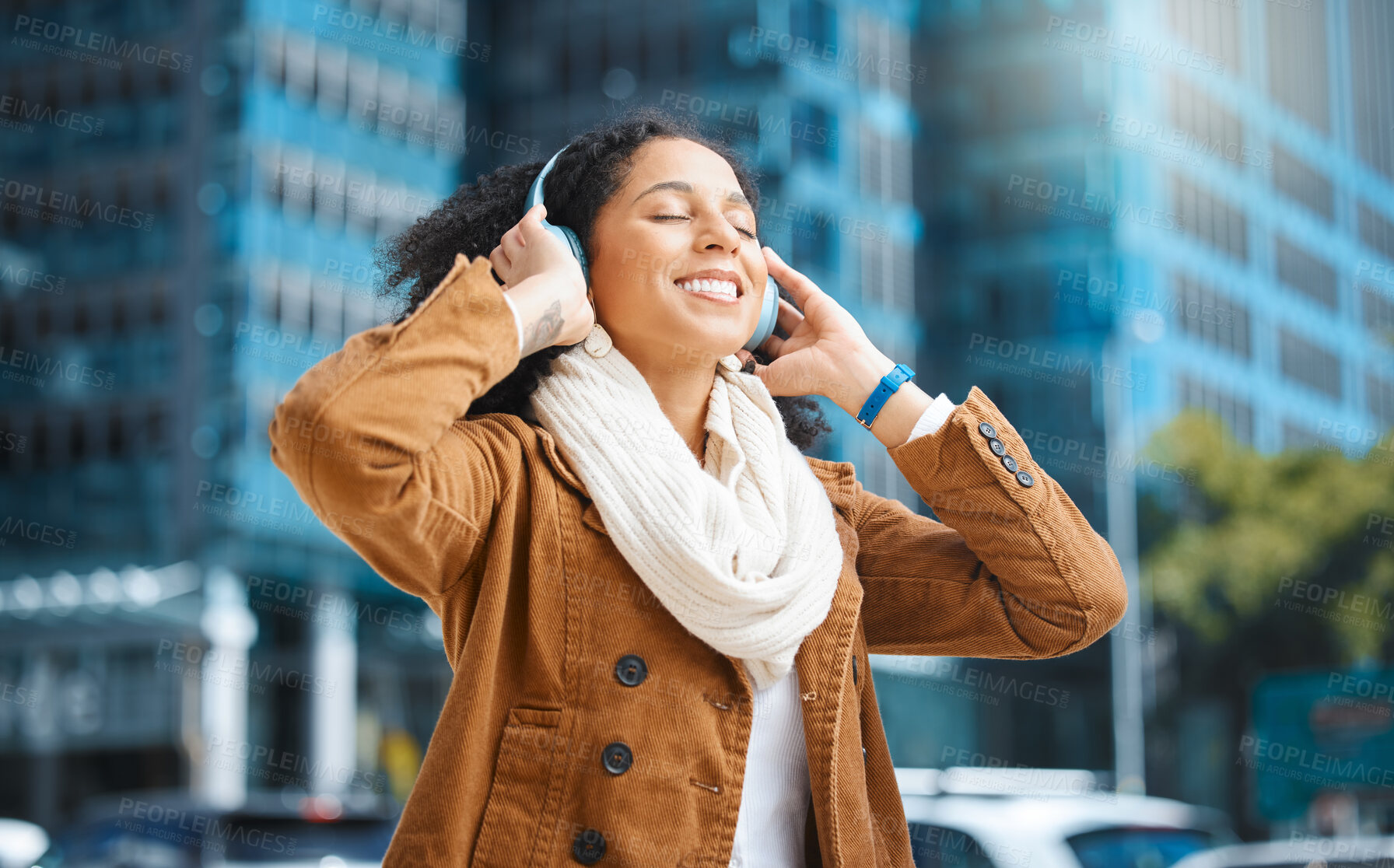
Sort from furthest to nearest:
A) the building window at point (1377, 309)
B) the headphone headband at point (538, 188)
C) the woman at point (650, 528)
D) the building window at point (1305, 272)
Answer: the building window at point (1305, 272), the building window at point (1377, 309), the headphone headband at point (538, 188), the woman at point (650, 528)

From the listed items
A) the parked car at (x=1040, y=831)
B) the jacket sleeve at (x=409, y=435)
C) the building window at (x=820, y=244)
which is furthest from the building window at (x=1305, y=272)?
the jacket sleeve at (x=409, y=435)

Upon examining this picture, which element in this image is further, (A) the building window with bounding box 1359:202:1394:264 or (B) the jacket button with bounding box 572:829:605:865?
(A) the building window with bounding box 1359:202:1394:264

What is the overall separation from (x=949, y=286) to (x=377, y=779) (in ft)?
54.0

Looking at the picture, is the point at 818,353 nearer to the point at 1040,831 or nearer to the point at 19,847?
the point at 1040,831

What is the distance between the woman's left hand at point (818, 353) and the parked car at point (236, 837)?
542 centimetres

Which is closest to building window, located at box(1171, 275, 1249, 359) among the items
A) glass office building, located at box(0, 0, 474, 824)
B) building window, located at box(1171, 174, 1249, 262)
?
building window, located at box(1171, 174, 1249, 262)

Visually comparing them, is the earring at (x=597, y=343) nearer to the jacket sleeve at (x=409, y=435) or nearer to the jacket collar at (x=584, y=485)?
the jacket collar at (x=584, y=485)

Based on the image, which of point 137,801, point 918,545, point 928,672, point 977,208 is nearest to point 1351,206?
point 977,208

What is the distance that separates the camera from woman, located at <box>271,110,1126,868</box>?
1.77m

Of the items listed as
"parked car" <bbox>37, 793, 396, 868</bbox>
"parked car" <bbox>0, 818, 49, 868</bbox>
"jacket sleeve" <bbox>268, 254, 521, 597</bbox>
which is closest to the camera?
"jacket sleeve" <bbox>268, 254, 521, 597</bbox>

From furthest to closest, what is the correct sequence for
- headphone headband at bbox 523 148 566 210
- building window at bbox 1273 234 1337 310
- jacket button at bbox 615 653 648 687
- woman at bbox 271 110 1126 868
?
1. building window at bbox 1273 234 1337 310
2. headphone headband at bbox 523 148 566 210
3. jacket button at bbox 615 653 648 687
4. woman at bbox 271 110 1126 868

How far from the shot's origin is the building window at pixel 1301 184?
3459cm

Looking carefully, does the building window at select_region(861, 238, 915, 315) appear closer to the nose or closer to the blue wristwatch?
the blue wristwatch

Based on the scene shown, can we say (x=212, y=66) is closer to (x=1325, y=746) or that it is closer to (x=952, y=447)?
(x=1325, y=746)
